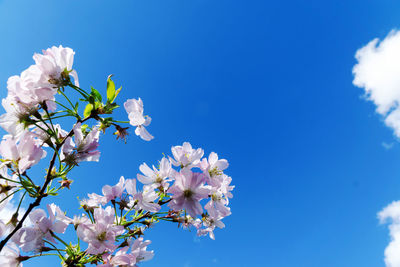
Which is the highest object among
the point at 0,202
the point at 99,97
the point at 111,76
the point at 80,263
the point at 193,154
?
the point at 111,76

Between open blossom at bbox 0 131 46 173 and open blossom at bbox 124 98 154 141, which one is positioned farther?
open blossom at bbox 124 98 154 141

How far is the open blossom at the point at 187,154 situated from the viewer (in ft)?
4.94

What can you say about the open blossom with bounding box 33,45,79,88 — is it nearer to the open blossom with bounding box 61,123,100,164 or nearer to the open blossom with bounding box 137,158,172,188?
the open blossom with bounding box 61,123,100,164

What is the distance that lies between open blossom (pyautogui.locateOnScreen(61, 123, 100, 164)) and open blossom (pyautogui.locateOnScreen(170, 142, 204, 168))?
45cm

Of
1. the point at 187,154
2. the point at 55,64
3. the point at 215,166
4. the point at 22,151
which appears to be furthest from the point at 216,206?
the point at 55,64

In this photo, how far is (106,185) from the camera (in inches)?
63.1

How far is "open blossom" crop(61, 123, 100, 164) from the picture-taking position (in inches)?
51.1

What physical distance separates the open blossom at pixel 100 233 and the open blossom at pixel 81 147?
0.30 m

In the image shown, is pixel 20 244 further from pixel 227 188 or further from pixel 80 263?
pixel 227 188

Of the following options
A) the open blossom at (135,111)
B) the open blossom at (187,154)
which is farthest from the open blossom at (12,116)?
the open blossom at (187,154)

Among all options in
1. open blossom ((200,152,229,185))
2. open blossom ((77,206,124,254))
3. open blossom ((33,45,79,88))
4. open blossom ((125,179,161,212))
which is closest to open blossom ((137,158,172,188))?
open blossom ((125,179,161,212))

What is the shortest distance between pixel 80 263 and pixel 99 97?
888mm

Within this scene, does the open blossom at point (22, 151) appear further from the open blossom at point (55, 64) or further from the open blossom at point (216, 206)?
the open blossom at point (216, 206)

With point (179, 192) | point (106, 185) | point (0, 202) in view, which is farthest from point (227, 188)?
point (0, 202)
